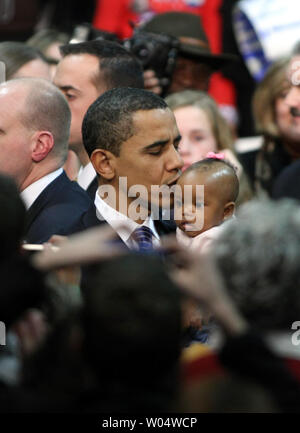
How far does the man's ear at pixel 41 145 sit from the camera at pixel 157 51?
0.99 m

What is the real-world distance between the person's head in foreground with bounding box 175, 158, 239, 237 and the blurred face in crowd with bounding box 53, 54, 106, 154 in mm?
757

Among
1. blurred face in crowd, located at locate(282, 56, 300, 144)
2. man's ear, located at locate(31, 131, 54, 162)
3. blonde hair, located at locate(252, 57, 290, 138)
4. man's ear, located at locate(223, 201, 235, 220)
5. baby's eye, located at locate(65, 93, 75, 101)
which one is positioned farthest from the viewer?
blonde hair, located at locate(252, 57, 290, 138)

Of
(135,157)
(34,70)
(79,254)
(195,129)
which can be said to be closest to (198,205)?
(135,157)

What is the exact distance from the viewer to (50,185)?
320cm

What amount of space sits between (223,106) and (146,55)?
1.65 metres

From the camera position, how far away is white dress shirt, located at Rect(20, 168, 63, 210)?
125 inches

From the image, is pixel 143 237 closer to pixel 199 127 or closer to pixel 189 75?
pixel 199 127

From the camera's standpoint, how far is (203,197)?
10.1 ft

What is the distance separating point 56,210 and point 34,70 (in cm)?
135

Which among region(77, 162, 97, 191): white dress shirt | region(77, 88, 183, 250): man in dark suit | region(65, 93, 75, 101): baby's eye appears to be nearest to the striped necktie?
region(77, 88, 183, 250): man in dark suit

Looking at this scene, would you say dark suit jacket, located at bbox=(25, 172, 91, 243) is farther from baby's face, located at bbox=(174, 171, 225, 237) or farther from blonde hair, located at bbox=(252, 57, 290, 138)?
blonde hair, located at bbox=(252, 57, 290, 138)
